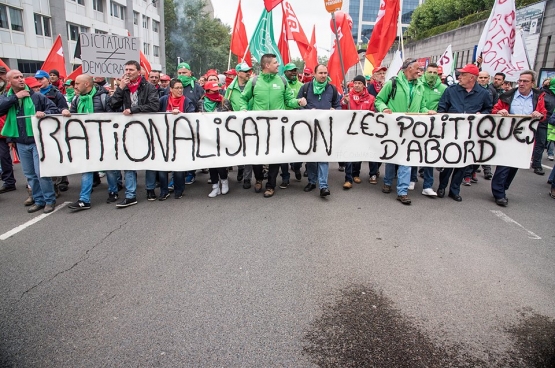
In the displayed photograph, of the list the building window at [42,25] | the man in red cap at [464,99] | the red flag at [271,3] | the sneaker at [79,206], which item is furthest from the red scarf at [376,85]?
the building window at [42,25]

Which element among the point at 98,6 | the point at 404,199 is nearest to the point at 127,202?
the point at 404,199

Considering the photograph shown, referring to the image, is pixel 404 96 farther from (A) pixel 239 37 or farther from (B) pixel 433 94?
(A) pixel 239 37

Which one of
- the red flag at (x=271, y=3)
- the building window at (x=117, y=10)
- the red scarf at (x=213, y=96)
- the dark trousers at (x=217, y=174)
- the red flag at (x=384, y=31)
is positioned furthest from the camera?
the building window at (x=117, y=10)

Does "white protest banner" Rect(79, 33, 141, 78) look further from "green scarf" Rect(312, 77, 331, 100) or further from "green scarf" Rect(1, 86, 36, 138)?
"green scarf" Rect(312, 77, 331, 100)

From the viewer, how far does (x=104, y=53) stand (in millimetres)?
6434

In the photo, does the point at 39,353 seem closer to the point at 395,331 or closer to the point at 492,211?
the point at 395,331

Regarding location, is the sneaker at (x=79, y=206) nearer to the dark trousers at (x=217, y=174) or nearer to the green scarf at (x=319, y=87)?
the dark trousers at (x=217, y=174)

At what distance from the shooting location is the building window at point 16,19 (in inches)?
925

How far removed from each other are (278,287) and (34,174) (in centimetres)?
426

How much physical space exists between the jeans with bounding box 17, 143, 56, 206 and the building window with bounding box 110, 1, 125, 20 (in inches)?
1429

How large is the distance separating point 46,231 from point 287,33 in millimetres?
7765

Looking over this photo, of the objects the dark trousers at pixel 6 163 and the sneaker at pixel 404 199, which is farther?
the dark trousers at pixel 6 163

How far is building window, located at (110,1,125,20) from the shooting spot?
3675cm

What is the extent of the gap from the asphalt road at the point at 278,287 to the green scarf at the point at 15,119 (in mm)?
1095
